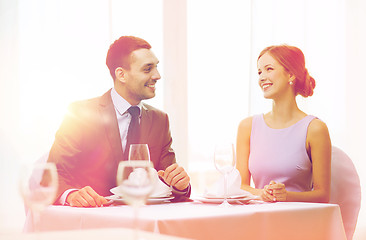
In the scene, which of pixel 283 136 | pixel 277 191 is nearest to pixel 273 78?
pixel 283 136

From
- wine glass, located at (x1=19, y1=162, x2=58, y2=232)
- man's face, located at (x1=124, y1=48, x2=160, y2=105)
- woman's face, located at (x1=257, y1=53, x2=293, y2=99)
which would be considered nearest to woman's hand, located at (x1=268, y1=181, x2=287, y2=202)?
woman's face, located at (x1=257, y1=53, x2=293, y2=99)

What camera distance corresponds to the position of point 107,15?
3385 mm

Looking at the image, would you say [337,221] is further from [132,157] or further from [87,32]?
[87,32]

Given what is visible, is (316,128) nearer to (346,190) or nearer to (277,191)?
(346,190)

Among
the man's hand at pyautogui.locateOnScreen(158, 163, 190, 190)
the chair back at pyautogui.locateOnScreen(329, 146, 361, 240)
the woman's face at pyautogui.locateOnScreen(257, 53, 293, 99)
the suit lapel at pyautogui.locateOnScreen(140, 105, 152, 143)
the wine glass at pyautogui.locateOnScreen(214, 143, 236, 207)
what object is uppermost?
the woman's face at pyautogui.locateOnScreen(257, 53, 293, 99)

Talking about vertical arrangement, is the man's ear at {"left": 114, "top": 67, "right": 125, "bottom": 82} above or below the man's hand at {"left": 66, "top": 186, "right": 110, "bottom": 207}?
above

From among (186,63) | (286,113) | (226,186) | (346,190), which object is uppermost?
(186,63)

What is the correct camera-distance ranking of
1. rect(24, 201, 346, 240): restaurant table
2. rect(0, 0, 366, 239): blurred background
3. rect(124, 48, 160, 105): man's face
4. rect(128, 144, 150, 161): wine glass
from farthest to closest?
rect(0, 0, 366, 239): blurred background
rect(124, 48, 160, 105): man's face
rect(128, 144, 150, 161): wine glass
rect(24, 201, 346, 240): restaurant table

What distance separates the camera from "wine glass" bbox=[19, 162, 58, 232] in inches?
40.1

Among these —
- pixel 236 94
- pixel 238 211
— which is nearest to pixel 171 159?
pixel 238 211

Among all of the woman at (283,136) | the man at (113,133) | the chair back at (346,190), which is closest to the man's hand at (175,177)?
the man at (113,133)

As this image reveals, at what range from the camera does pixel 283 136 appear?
102 inches

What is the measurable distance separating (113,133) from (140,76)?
0.46 m

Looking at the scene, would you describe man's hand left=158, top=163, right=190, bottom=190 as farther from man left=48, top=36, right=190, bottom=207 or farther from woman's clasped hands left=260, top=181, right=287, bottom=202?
woman's clasped hands left=260, top=181, right=287, bottom=202
